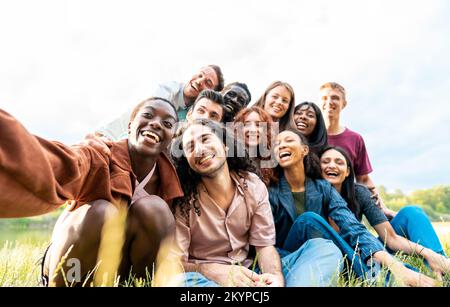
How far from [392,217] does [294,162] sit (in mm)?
1286

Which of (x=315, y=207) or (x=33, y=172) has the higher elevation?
(x=33, y=172)

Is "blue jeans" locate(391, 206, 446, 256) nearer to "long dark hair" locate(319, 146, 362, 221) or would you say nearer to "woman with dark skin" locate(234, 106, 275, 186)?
"long dark hair" locate(319, 146, 362, 221)

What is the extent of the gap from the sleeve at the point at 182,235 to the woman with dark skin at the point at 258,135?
0.79 m

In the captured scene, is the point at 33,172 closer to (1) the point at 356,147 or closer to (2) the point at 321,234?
(2) the point at 321,234

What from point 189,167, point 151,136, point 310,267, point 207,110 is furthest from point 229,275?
point 207,110

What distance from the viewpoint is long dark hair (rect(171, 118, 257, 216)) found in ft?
9.00

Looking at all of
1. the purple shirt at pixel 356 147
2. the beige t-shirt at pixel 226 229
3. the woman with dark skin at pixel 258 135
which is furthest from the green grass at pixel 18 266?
the purple shirt at pixel 356 147

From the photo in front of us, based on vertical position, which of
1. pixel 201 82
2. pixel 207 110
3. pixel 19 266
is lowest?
pixel 19 266

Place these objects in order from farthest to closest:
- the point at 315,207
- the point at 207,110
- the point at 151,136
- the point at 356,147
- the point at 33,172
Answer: the point at 356,147, the point at 207,110, the point at 315,207, the point at 151,136, the point at 33,172

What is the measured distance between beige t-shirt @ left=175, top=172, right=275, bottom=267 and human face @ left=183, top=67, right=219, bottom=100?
1463mm

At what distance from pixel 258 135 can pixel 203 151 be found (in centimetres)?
82

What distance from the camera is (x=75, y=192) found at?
6.73 feet

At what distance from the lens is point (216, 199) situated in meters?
2.78
